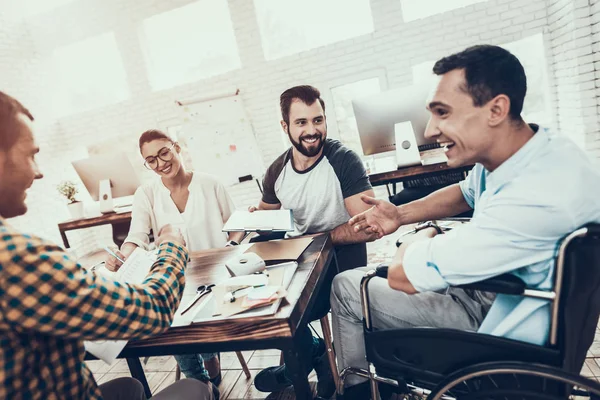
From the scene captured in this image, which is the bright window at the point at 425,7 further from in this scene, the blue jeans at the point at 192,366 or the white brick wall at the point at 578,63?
the blue jeans at the point at 192,366

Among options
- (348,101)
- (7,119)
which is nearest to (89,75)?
(348,101)

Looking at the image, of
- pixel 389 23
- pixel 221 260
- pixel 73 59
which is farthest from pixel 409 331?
pixel 73 59

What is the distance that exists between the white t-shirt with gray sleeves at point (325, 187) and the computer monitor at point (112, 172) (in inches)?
81.9

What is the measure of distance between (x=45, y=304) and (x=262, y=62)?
4172mm

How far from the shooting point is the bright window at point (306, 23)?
4180mm

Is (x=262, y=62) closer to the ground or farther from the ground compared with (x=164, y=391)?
farther from the ground

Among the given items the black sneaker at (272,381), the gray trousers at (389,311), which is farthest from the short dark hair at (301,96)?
the black sneaker at (272,381)

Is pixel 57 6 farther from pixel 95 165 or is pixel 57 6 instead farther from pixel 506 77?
pixel 506 77

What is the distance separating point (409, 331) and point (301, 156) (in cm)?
119

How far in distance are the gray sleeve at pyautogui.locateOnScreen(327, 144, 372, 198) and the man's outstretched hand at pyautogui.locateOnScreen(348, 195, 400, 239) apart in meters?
0.27

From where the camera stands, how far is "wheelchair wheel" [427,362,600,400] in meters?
0.77

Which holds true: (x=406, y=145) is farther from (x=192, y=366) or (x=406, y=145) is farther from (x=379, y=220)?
(x=192, y=366)

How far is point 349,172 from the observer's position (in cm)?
181

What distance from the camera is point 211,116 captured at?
452 centimetres
